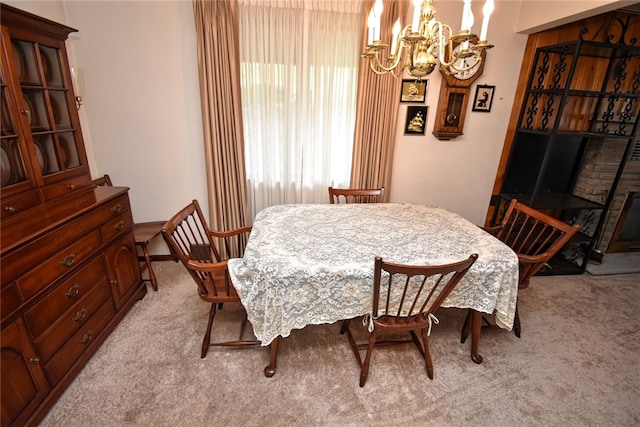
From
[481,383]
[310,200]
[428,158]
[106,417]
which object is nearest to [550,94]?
[428,158]

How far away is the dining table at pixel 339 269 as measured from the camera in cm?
153

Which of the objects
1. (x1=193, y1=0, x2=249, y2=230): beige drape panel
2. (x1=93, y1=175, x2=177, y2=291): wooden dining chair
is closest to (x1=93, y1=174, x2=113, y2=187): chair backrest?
(x1=93, y1=175, x2=177, y2=291): wooden dining chair

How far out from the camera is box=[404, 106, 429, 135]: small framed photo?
9.62 ft

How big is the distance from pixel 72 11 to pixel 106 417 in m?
2.87

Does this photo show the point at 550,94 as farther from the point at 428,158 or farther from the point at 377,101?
the point at 377,101

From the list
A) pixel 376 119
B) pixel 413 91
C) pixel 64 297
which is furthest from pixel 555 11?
pixel 64 297

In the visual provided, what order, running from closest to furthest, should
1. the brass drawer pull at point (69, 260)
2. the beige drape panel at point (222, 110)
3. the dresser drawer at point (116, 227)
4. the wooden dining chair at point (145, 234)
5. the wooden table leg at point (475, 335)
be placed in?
the brass drawer pull at point (69, 260)
the wooden table leg at point (475, 335)
the dresser drawer at point (116, 227)
the beige drape panel at point (222, 110)
the wooden dining chair at point (145, 234)

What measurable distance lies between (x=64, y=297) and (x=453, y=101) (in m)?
3.41

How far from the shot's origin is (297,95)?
2699 mm

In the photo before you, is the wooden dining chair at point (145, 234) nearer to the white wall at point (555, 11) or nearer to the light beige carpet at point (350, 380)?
the light beige carpet at point (350, 380)

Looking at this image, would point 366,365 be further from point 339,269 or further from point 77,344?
point 77,344

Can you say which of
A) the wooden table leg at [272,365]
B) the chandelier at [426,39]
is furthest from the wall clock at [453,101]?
the wooden table leg at [272,365]

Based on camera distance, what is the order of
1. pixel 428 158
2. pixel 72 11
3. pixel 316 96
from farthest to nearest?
pixel 428 158 → pixel 316 96 → pixel 72 11

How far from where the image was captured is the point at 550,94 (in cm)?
286
